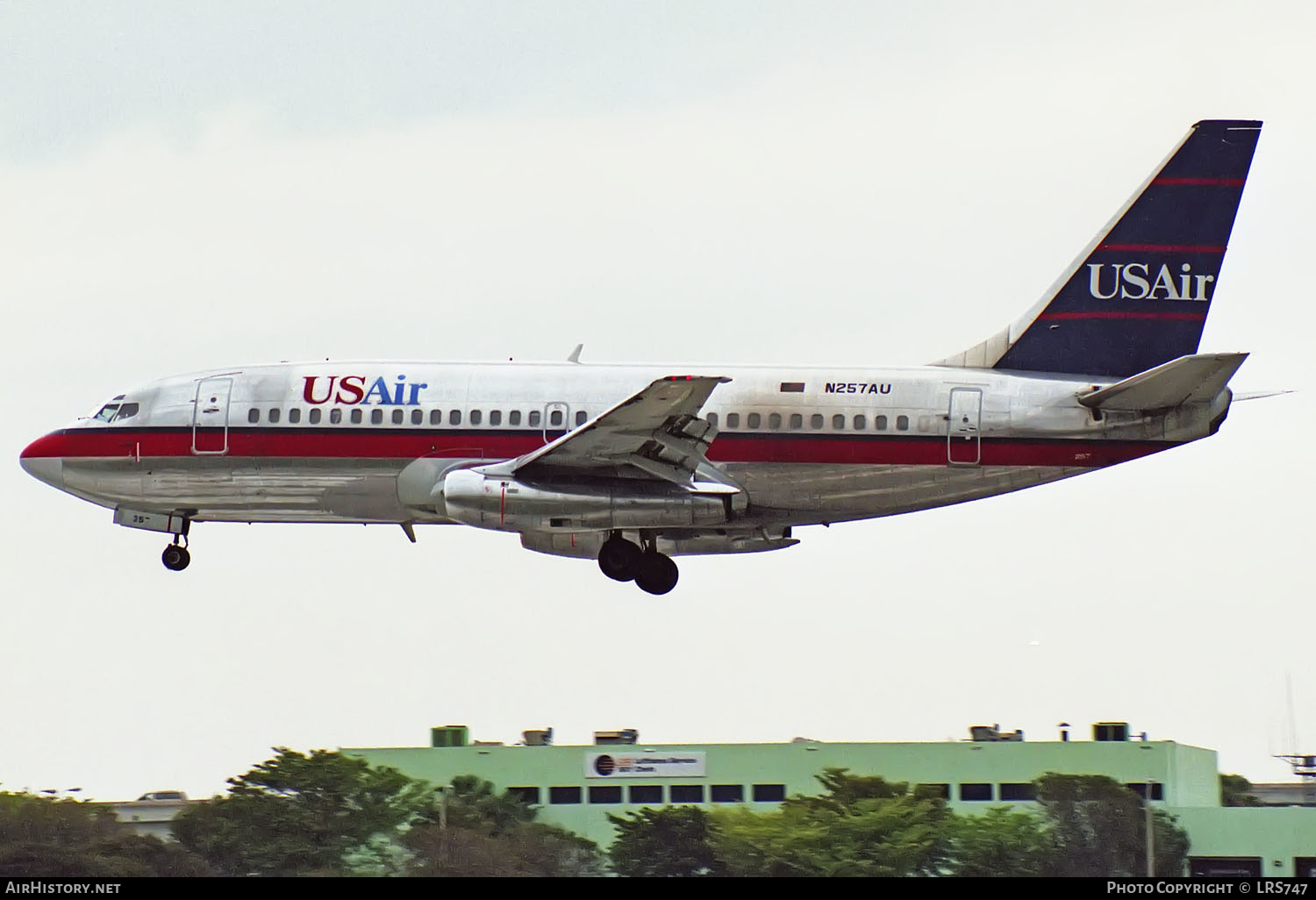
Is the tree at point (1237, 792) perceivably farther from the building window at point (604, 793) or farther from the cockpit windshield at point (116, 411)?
the cockpit windshield at point (116, 411)

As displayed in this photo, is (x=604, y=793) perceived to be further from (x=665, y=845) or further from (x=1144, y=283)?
(x=1144, y=283)

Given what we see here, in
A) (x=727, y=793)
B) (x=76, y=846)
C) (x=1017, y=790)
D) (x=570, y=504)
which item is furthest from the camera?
(x=727, y=793)

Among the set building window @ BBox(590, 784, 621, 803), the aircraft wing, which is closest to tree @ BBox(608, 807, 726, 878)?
building window @ BBox(590, 784, 621, 803)

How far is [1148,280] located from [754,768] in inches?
1168

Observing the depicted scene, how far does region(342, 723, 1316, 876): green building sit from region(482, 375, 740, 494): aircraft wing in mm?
28070

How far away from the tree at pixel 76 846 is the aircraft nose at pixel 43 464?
31.6 ft

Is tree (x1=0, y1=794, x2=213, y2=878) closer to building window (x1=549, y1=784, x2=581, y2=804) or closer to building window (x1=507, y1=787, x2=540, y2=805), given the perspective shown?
building window (x1=507, y1=787, x2=540, y2=805)

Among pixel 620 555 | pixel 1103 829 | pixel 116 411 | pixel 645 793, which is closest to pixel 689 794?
pixel 645 793

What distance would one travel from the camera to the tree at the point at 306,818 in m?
60.0

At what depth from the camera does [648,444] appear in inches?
1779

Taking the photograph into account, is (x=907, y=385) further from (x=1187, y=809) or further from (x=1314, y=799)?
(x=1314, y=799)

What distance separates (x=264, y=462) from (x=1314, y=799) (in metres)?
67.3

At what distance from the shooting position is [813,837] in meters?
63.1

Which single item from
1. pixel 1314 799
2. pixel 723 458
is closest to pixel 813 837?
pixel 723 458
